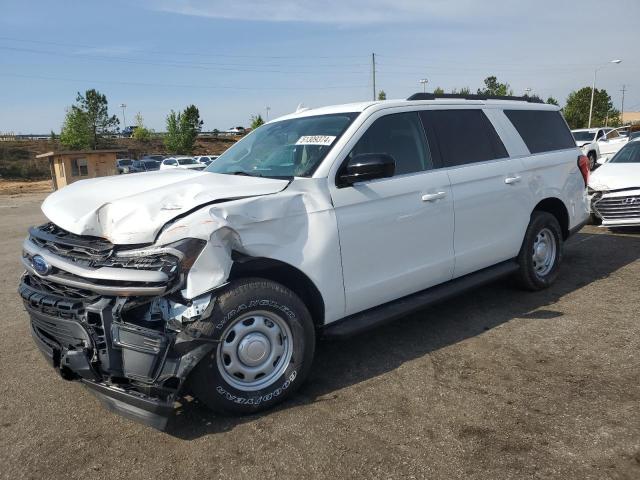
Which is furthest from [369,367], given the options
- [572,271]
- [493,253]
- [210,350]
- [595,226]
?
[595,226]

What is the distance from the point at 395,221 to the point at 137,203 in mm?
1811

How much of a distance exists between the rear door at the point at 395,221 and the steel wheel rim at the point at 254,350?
1.92 feet

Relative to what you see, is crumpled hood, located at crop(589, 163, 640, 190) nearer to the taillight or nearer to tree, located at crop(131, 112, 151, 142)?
the taillight

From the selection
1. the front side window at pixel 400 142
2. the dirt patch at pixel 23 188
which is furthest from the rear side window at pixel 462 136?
the dirt patch at pixel 23 188

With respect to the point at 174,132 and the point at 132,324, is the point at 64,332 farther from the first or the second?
the point at 174,132

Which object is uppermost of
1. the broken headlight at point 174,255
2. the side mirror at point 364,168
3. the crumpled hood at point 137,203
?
the side mirror at point 364,168

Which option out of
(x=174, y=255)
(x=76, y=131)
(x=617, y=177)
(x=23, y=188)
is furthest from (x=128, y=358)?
(x=76, y=131)

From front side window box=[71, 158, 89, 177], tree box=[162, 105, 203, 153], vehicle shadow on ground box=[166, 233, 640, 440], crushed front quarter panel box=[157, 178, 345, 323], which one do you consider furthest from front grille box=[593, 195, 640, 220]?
tree box=[162, 105, 203, 153]

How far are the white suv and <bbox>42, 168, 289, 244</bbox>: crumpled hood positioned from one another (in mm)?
12

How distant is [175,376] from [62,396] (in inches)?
55.4

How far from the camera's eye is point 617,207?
8.02 meters

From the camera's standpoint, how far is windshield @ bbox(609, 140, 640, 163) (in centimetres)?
904

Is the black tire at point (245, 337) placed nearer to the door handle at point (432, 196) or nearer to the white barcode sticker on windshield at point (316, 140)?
the white barcode sticker on windshield at point (316, 140)

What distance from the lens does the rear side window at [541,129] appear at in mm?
5199
